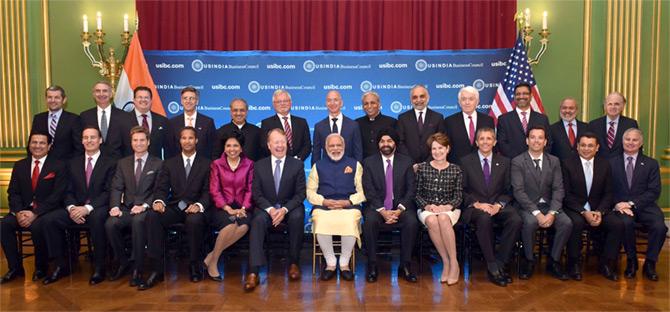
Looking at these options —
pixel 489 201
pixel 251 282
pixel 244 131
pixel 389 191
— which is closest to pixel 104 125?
pixel 244 131

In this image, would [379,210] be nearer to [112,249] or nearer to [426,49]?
[112,249]

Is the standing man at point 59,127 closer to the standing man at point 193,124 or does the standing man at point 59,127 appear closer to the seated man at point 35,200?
Answer: the seated man at point 35,200

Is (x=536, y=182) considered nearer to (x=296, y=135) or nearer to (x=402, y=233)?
(x=402, y=233)

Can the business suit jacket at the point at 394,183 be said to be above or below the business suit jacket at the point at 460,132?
below

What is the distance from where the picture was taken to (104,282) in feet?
14.1

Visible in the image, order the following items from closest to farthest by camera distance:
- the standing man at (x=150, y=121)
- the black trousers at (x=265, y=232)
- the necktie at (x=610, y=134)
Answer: the black trousers at (x=265, y=232)
the standing man at (x=150, y=121)
the necktie at (x=610, y=134)

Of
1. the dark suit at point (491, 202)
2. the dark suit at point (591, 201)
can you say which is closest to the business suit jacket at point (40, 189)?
the dark suit at point (491, 202)

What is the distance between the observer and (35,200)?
4508mm

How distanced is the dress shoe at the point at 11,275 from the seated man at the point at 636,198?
5.03 meters

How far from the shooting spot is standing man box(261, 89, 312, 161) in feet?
16.8

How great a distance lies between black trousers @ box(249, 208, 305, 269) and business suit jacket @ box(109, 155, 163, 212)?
3.01ft

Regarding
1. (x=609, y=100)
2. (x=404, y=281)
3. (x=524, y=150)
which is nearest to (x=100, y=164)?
(x=404, y=281)

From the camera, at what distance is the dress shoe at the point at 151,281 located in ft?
13.5

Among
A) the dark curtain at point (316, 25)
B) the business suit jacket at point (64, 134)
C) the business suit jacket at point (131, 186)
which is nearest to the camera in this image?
the business suit jacket at point (131, 186)
